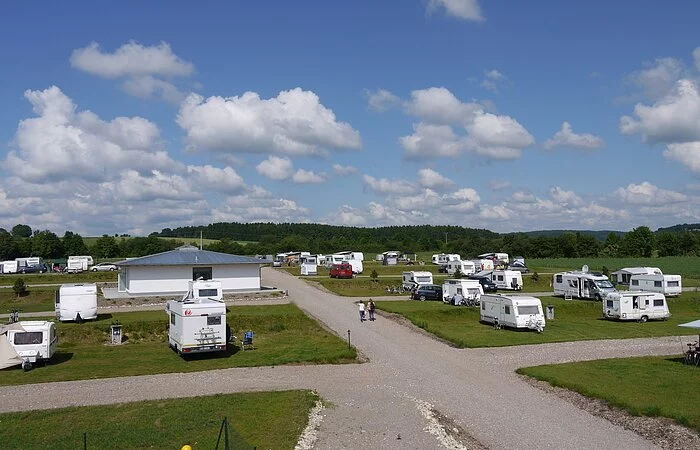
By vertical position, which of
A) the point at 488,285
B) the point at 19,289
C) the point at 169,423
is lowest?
the point at 169,423

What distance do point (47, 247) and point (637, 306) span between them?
110 metres

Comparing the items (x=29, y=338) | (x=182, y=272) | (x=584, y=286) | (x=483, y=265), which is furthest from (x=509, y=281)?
(x=29, y=338)

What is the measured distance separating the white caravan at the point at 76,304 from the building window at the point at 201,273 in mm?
12860

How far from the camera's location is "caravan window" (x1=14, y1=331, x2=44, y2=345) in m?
23.5

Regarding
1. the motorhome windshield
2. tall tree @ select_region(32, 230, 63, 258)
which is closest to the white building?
the motorhome windshield

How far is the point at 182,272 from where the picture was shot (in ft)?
150

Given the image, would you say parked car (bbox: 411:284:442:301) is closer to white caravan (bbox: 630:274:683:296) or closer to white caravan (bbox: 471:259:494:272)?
white caravan (bbox: 630:274:683:296)

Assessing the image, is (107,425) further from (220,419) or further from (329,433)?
(329,433)

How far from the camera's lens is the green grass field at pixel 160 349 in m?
22.7

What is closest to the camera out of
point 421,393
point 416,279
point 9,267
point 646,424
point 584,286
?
point 646,424

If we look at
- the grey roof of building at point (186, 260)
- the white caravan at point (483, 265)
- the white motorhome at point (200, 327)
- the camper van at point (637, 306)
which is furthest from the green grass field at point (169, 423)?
the white caravan at point (483, 265)

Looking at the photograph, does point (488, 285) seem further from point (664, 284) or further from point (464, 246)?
point (464, 246)

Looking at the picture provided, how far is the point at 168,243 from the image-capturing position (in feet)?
414

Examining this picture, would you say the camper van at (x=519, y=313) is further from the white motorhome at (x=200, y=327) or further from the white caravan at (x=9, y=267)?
the white caravan at (x=9, y=267)
